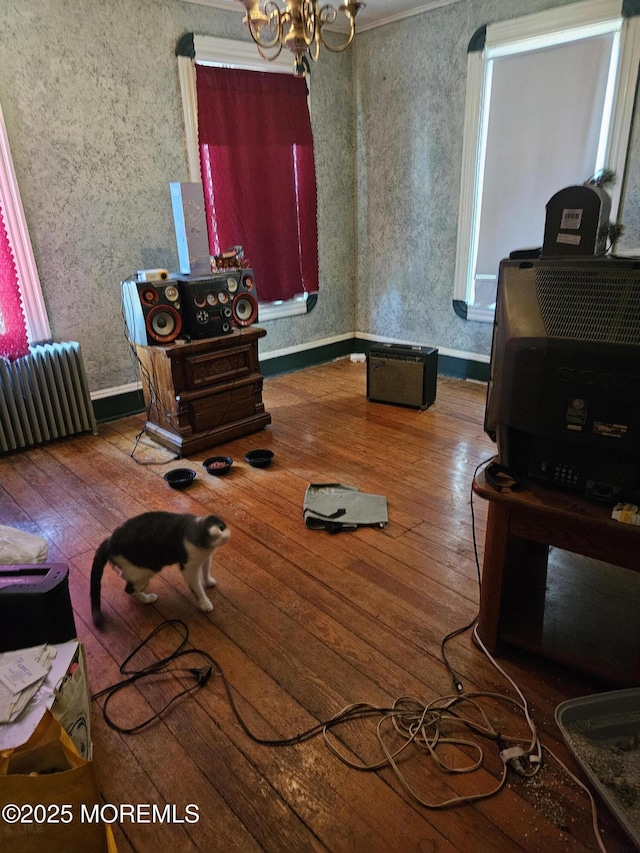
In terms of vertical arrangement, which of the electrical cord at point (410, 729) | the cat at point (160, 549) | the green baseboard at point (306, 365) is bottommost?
the electrical cord at point (410, 729)

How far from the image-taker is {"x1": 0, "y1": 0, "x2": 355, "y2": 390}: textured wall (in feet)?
10.1

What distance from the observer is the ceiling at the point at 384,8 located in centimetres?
A: 366

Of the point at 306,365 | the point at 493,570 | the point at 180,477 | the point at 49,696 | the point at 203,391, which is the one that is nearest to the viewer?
the point at 49,696

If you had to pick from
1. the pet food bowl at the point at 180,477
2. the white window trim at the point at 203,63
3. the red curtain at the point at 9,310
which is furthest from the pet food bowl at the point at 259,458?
the white window trim at the point at 203,63

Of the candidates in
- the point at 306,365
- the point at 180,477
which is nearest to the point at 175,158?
the point at 306,365

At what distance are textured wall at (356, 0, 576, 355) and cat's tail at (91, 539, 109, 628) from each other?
3206 millimetres

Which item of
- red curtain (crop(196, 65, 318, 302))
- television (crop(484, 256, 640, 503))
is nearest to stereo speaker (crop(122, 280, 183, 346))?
red curtain (crop(196, 65, 318, 302))

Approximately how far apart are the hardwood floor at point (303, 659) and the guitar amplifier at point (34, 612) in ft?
1.00

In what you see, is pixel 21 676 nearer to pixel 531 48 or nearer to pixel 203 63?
pixel 203 63

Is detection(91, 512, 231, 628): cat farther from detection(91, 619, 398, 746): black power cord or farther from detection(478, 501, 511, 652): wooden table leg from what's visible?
detection(478, 501, 511, 652): wooden table leg

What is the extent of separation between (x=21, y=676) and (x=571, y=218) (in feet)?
6.26

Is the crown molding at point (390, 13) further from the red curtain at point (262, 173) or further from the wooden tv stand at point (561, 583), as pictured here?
the wooden tv stand at point (561, 583)

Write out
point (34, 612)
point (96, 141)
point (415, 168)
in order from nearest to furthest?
point (34, 612) → point (96, 141) → point (415, 168)

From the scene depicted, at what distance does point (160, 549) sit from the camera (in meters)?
1.87
